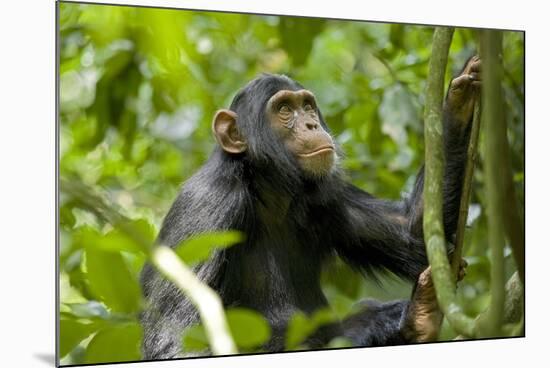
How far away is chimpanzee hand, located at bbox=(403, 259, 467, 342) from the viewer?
3.96m

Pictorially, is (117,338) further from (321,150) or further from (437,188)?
(321,150)

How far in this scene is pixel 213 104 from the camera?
397cm

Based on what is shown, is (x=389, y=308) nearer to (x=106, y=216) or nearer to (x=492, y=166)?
(x=492, y=166)

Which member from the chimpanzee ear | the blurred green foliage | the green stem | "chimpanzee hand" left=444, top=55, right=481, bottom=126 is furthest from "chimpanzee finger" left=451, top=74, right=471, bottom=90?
the green stem

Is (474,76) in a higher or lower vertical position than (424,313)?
higher

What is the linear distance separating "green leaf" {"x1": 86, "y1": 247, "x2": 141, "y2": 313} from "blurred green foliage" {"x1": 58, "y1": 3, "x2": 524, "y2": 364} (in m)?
1.66

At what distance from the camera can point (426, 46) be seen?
441cm

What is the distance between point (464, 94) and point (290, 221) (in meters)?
1.01

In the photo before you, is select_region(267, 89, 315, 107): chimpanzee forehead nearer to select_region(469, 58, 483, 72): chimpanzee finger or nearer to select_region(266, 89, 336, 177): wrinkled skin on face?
select_region(266, 89, 336, 177): wrinkled skin on face

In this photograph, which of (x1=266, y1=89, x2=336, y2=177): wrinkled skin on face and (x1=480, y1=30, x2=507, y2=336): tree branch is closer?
(x1=480, y1=30, x2=507, y2=336): tree branch

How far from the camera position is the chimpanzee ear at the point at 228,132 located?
3916 mm

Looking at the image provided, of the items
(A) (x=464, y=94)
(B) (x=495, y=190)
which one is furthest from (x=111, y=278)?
(A) (x=464, y=94)

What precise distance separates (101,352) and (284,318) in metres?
2.10
